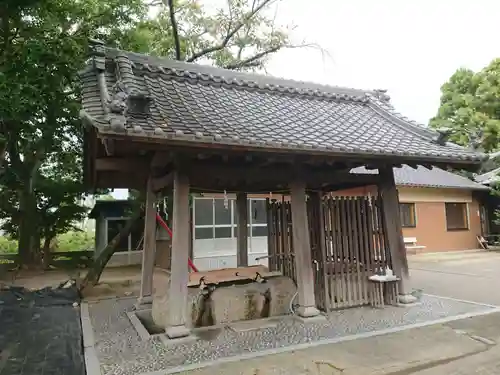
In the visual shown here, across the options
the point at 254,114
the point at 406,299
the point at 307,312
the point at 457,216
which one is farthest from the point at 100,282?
the point at 457,216

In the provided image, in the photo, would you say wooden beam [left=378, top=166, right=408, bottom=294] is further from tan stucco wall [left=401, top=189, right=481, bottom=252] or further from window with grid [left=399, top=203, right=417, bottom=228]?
window with grid [left=399, top=203, right=417, bottom=228]

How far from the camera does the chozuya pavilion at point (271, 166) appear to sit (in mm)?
4766

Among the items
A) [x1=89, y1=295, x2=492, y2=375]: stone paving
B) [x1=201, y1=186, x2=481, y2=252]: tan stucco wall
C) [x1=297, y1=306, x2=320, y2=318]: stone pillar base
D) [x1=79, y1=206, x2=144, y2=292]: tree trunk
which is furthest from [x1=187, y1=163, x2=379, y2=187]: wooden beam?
[x1=201, y1=186, x2=481, y2=252]: tan stucco wall

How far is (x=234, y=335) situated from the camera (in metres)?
4.91

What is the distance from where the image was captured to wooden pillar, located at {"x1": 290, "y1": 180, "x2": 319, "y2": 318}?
5.55 metres

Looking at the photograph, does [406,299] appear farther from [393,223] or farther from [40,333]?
[40,333]

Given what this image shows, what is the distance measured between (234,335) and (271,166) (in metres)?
2.55

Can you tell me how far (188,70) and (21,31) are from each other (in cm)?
450

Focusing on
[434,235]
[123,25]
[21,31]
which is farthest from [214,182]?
[434,235]

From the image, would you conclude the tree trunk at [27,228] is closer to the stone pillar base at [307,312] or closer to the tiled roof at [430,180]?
the stone pillar base at [307,312]

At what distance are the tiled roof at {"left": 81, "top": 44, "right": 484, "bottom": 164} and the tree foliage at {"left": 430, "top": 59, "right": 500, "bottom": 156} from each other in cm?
1504

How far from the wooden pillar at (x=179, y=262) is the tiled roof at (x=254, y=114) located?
969mm

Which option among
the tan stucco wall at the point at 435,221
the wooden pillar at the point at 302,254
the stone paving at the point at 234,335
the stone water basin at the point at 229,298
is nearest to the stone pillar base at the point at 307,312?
the wooden pillar at the point at 302,254

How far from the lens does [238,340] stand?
15.4 ft
